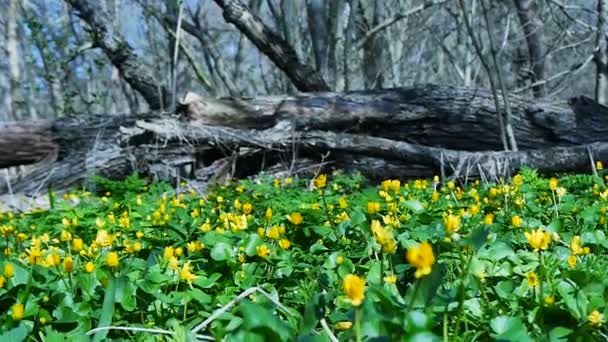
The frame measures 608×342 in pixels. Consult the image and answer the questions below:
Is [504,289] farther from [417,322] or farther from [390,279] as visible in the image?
[417,322]

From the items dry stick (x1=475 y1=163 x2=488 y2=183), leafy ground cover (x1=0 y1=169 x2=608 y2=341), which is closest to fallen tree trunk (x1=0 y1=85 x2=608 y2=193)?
dry stick (x1=475 y1=163 x2=488 y2=183)

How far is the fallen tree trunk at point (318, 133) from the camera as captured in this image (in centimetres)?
570

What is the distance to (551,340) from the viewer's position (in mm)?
1135

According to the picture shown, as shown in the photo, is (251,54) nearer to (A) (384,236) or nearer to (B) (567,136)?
(B) (567,136)

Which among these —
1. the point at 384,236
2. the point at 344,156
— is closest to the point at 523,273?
the point at 384,236

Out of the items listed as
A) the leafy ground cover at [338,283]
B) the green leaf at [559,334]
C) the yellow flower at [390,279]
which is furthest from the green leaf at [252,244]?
the green leaf at [559,334]

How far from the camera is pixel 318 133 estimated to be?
5887 mm

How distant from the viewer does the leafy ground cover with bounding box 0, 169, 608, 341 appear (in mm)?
1125

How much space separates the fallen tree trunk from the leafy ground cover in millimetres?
3411

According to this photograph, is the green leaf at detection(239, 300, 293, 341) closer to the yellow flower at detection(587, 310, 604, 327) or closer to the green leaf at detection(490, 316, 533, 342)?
the green leaf at detection(490, 316, 533, 342)

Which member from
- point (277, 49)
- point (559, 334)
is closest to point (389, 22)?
point (277, 49)

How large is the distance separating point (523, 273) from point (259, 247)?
2.57 ft

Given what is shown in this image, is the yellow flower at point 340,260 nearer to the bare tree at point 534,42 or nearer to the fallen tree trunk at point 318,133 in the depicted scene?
the fallen tree trunk at point 318,133

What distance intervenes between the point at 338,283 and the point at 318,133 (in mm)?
4397
